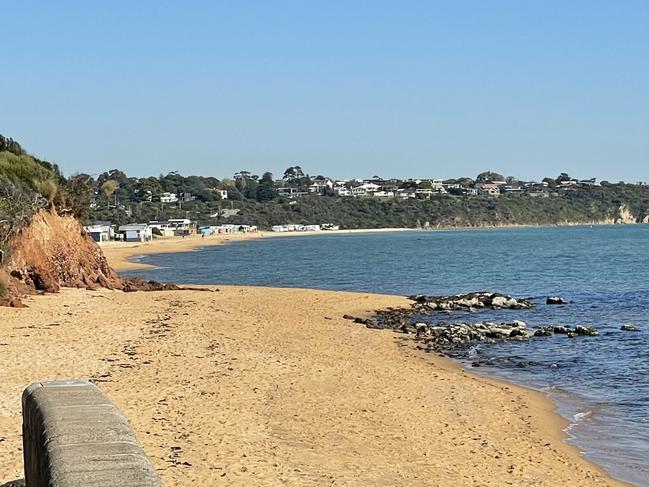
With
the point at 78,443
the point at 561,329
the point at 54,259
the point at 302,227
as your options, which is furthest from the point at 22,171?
the point at 302,227

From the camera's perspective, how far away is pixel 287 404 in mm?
14391

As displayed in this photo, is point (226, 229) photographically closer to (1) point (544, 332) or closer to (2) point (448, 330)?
(2) point (448, 330)

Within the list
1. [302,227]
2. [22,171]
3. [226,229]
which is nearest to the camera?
[22,171]

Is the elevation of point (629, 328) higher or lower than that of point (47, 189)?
lower

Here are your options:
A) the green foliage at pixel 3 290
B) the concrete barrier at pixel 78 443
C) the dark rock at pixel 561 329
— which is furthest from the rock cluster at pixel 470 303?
the concrete barrier at pixel 78 443

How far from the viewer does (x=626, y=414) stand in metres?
15.4

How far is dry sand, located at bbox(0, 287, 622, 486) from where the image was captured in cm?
1062

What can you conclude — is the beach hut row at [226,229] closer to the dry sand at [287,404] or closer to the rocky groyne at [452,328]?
the rocky groyne at [452,328]

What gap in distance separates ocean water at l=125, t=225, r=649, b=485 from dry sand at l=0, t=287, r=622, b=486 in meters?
0.82

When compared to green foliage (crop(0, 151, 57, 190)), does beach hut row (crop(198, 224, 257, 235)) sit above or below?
below

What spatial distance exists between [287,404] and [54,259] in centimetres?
2156

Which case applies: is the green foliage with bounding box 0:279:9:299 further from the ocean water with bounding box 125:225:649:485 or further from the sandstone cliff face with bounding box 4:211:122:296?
the ocean water with bounding box 125:225:649:485

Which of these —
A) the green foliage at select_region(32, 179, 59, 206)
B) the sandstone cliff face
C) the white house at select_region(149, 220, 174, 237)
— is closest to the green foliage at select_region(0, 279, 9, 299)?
the sandstone cliff face

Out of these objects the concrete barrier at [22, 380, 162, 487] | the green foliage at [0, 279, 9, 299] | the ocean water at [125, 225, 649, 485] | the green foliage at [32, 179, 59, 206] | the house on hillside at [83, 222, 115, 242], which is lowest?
the ocean water at [125, 225, 649, 485]
